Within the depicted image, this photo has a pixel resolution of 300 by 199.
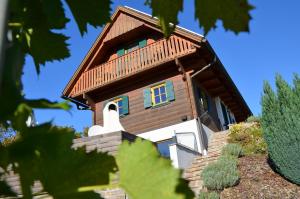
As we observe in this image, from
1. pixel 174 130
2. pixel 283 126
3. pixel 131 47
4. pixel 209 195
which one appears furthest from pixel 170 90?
pixel 209 195

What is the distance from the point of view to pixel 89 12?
571 millimetres

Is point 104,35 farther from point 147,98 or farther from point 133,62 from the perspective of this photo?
point 147,98

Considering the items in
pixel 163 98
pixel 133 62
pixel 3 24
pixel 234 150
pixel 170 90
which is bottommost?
pixel 3 24

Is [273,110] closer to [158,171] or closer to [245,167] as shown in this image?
[245,167]

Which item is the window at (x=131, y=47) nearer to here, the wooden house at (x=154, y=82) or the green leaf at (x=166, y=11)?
the wooden house at (x=154, y=82)

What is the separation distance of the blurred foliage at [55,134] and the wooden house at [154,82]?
11676 millimetres

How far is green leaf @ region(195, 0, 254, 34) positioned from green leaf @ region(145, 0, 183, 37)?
0.11ft

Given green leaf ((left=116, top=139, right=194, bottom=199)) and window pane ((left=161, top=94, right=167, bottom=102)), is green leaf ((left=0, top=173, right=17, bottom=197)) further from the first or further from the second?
window pane ((left=161, top=94, right=167, bottom=102))

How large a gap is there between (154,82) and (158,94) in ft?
1.87

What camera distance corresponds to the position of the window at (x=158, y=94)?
14291mm

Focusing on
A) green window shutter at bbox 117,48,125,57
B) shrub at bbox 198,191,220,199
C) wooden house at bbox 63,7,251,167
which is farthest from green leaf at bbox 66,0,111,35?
green window shutter at bbox 117,48,125,57

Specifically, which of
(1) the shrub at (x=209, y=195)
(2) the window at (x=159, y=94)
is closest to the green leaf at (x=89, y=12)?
(1) the shrub at (x=209, y=195)

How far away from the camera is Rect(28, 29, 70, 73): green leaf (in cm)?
57

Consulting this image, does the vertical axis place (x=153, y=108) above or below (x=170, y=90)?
below
